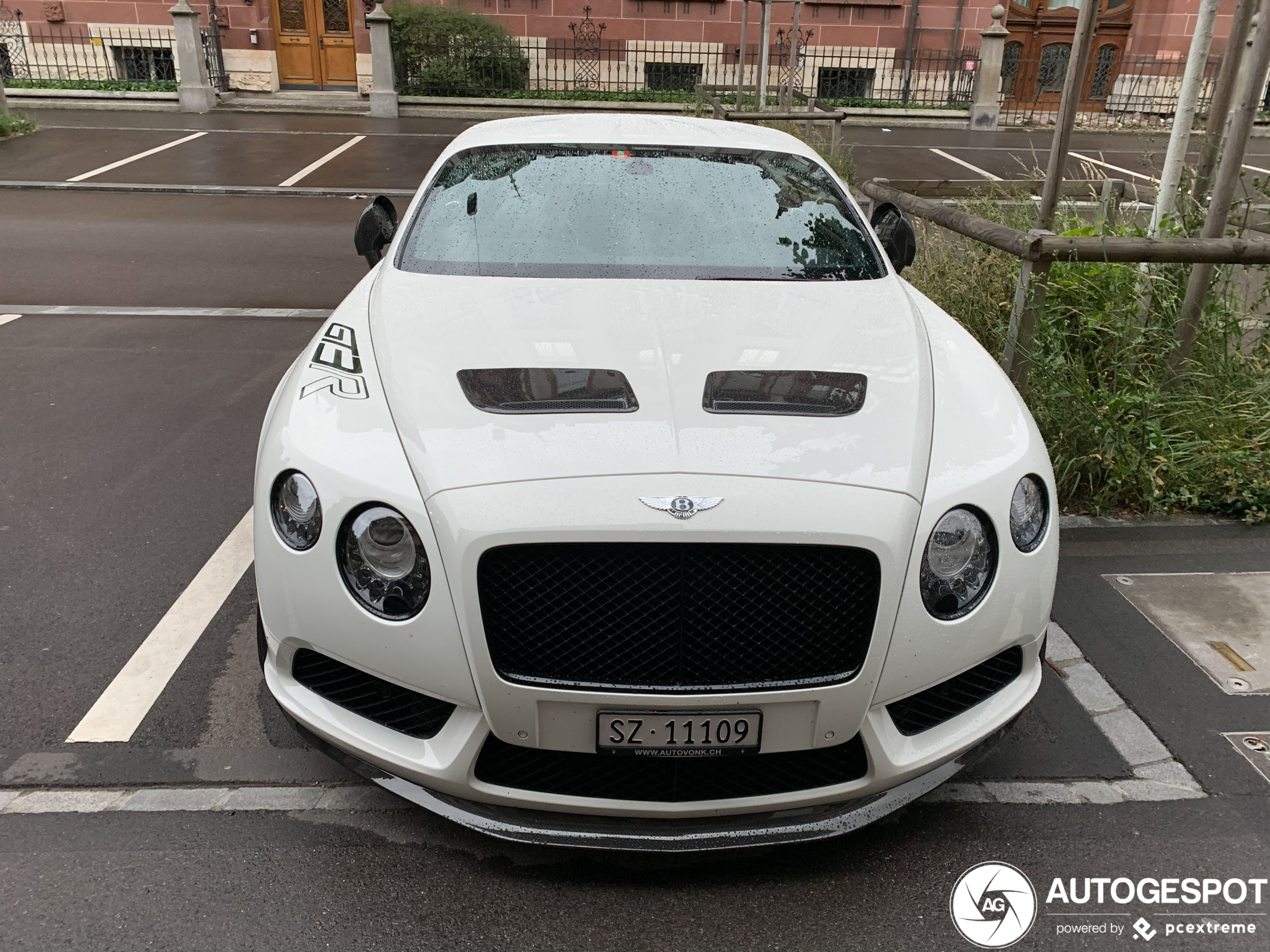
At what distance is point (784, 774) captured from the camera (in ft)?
7.57

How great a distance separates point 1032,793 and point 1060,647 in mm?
830

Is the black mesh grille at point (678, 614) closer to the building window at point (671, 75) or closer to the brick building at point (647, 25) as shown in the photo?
the brick building at point (647, 25)

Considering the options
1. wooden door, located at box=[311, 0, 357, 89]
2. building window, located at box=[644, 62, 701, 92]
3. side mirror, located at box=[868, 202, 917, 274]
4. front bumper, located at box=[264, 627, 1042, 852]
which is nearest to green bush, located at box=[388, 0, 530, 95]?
wooden door, located at box=[311, 0, 357, 89]

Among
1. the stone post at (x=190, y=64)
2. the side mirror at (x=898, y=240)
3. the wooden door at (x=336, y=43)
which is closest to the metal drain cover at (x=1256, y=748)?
the side mirror at (x=898, y=240)

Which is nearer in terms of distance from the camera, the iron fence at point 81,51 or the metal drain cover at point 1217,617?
the metal drain cover at point 1217,617

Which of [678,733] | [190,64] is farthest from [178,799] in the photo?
[190,64]

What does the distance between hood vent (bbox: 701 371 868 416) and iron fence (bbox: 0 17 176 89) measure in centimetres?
2275

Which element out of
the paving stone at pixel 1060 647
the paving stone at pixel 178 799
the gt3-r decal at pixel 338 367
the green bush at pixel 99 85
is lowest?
the paving stone at pixel 178 799

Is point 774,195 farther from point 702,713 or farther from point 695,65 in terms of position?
point 695,65

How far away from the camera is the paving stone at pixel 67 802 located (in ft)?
8.63

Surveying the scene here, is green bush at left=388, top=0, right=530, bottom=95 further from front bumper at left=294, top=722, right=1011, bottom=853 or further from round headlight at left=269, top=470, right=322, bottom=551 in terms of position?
front bumper at left=294, top=722, right=1011, bottom=853

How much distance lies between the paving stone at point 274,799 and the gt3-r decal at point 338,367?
1061 millimetres

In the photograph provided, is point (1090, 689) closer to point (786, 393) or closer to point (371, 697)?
point (786, 393)

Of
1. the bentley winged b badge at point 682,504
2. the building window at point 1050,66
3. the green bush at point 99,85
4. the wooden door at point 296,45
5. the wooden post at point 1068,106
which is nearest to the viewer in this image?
the bentley winged b badge at point 682,504
